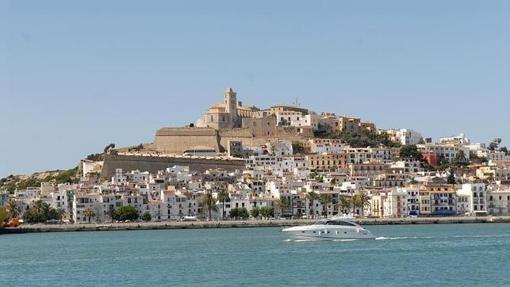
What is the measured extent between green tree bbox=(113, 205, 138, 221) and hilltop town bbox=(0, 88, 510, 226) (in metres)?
0.07

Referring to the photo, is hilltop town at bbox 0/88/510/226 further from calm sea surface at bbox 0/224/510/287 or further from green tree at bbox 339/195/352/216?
calm sea surface at bbox 0/224/510/287

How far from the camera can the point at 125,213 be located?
76.1 meters

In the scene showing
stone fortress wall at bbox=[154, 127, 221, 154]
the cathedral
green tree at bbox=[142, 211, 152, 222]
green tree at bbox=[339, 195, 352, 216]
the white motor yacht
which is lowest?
the white motor yacht

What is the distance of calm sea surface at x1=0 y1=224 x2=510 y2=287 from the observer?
31641mm

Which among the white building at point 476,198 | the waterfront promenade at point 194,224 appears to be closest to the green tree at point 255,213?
the waterfront promenade at point 194,224

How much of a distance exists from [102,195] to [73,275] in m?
42.3

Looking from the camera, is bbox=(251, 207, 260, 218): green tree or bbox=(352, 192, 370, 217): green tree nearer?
bbox=(251, 207, 260, 218): green tree

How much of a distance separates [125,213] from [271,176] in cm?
1620

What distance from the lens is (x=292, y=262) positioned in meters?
37.1

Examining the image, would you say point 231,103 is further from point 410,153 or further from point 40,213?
point 40,213

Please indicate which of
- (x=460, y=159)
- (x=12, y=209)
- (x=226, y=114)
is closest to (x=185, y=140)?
(x=226, y=114)

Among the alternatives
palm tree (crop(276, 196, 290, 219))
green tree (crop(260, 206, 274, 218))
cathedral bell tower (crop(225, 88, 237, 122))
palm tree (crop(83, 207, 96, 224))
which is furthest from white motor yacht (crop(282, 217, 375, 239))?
cathedral bell tower (crop(225, 88, 237, 122))

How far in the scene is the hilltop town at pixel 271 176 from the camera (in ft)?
256

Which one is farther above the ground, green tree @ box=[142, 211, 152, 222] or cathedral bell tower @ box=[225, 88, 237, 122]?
cathedral bell tower @ box=[225, 88, 237, 122]
